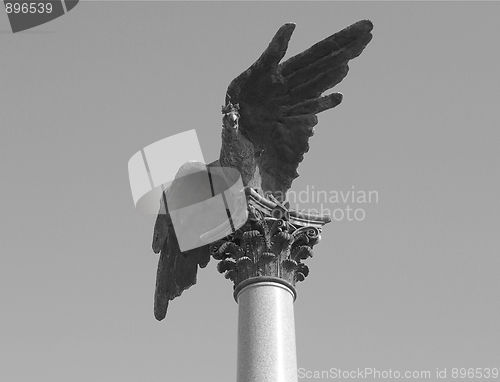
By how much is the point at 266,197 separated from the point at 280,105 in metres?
1.80

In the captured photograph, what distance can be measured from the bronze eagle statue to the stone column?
3.35ft

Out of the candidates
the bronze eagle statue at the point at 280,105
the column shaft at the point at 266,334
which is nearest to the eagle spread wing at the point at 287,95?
the bronze eagle statue at the point at 280,105

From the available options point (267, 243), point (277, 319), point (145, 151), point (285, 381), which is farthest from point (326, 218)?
point (145, 151)

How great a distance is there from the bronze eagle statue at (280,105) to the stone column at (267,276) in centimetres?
102

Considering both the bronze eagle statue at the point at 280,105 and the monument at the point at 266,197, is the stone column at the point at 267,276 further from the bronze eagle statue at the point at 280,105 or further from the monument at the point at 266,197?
the bronze eagle statue at the point at 280,105

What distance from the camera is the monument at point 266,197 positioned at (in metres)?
12.8

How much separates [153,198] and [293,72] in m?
4.08

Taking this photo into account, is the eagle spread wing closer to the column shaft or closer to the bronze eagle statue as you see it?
the bronze eagle statue

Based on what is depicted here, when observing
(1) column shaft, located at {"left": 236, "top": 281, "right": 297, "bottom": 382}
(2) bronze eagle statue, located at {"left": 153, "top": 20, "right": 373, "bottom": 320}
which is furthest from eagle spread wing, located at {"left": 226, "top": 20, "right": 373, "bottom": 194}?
(1) column shaft, located at {"left": 236, "top": 281, "right": 297, "bottom": 382}

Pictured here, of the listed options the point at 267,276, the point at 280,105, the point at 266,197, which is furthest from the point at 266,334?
the point at 280,105

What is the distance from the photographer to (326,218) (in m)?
14.1

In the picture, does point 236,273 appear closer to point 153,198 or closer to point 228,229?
point 228,229

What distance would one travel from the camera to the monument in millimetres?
12758

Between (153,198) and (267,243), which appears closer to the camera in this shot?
(267,243)
